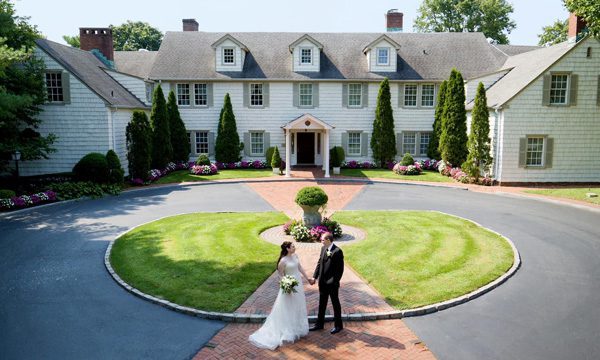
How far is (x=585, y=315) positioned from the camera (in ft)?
29.8

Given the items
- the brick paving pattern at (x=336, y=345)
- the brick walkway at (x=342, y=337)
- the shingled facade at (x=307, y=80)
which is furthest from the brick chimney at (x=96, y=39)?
the brick paving pattern at (x=336, y=345)

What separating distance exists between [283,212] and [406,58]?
65.6ft

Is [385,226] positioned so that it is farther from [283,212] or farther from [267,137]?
[267,137]

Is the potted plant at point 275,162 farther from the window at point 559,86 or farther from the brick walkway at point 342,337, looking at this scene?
the brick walkway at point 342,337

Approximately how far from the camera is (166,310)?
938 centimetres

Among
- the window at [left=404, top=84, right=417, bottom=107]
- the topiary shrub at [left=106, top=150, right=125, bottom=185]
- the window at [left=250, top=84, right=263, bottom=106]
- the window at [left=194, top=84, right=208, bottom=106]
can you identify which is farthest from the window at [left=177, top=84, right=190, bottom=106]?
the window at [left=404, top=84, right=417, bottom=107]

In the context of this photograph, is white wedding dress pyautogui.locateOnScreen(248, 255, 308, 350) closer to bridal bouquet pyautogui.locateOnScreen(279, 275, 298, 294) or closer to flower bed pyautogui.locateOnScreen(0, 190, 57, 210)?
bridal bouquet pyautogui.locateOnScreen(279, 275, 298, 294)

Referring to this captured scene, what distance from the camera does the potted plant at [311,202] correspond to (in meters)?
14.3

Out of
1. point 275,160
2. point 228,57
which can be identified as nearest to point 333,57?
point 228,57

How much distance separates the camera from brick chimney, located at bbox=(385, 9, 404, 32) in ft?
122

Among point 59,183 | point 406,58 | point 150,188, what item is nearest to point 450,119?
point 406,58

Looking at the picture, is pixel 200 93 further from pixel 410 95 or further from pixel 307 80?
pixel 410 95

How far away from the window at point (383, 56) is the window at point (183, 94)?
1368 cm

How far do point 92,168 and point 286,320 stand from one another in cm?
1816
